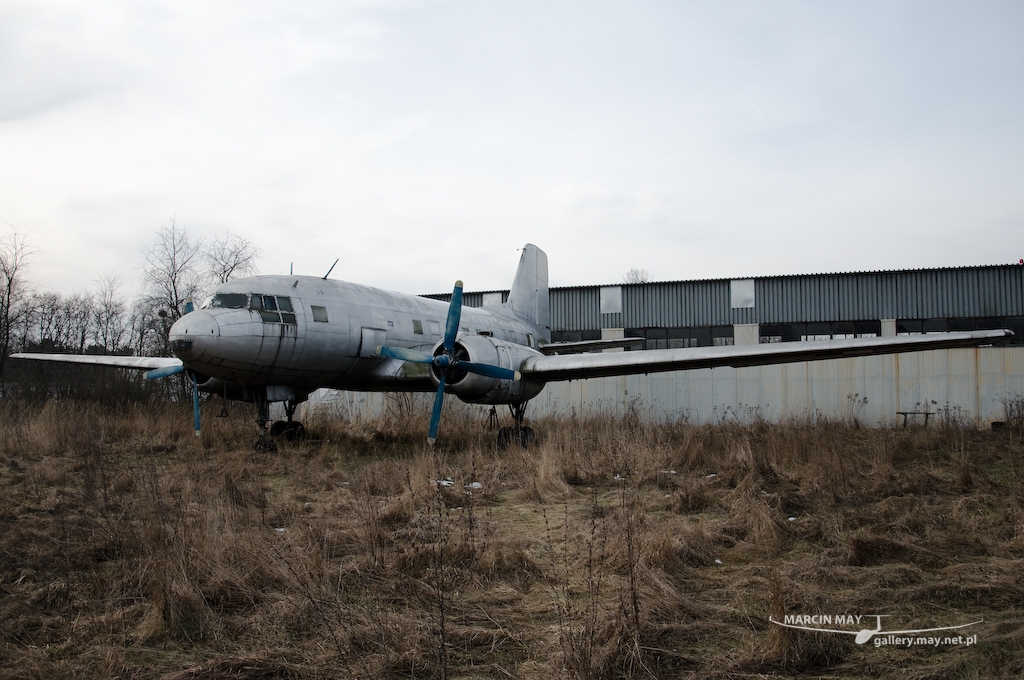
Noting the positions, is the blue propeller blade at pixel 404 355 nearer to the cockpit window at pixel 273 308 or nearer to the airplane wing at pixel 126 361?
the cockpit window at pixel 273 308

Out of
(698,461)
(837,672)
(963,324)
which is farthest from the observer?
(963,324)

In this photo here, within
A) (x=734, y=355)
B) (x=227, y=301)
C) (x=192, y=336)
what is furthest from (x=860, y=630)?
(x=227, y=301)

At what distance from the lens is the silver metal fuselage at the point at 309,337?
12062mm

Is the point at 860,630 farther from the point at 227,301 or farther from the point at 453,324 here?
the point at 227,301

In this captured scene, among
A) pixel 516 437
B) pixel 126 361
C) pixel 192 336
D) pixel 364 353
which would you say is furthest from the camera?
pixel 126 361

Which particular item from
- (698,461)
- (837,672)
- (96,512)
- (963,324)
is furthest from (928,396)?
(96,512)

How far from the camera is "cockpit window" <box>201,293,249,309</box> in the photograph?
41.2 ft

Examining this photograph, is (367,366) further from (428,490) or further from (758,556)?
(758,556)

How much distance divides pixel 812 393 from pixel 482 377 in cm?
1433

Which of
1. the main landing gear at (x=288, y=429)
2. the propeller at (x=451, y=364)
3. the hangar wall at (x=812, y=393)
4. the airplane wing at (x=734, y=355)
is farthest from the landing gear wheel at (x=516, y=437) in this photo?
the hangar wall at (x=812, y=393)

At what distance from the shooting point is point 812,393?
2256cm

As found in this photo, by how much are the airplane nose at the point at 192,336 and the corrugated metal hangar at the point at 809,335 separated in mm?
Result: 14102

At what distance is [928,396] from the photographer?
69.9ft

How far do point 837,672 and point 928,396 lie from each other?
20996 millimetres
